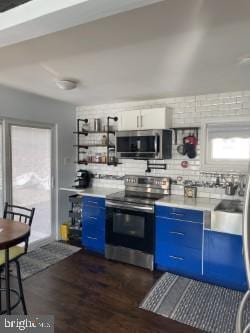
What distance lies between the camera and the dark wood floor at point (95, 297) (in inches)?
87.2

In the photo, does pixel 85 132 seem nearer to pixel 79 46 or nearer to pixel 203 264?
pixel 79 46

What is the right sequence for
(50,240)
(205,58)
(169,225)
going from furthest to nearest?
1. (50,240)
2. (169,225)
3. (205,58)

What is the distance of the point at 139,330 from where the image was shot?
216cm

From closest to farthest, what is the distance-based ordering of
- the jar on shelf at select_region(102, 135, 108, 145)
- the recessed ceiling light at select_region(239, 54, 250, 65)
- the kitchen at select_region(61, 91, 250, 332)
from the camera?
the recessed ceiling light at select_region(239, 54, 250, 65) < the kitchen at select_region(61, 91, 250, 332) < the jar on shelf at select_region(102, 135, 108, 145)

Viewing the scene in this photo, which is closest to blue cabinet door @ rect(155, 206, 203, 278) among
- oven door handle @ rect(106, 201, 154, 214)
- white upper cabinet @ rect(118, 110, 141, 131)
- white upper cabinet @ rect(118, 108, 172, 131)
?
oven door handle @ rect(106, 201, 154, 214)

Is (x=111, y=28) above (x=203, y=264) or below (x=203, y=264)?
above

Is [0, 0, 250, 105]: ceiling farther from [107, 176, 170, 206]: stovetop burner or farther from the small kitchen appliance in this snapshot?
the small kitchen appliance

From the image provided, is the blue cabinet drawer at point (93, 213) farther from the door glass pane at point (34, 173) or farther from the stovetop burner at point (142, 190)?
the door glass pane at point (34, 173)

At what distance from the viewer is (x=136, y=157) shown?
3.61 meters

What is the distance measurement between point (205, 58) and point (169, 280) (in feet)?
8.04

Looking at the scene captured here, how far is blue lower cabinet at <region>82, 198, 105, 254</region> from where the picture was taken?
12.0 ft

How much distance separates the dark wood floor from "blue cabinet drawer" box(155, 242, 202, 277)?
197mm

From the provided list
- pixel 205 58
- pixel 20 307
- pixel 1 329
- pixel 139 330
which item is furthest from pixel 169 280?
pixel 205 58

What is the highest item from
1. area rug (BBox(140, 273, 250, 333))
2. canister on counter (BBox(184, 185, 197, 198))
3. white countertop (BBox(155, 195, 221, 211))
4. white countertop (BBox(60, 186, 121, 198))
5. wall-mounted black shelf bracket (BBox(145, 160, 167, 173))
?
wall-mounted black shelf bracket (BBox(145, 160, 167, 173))
